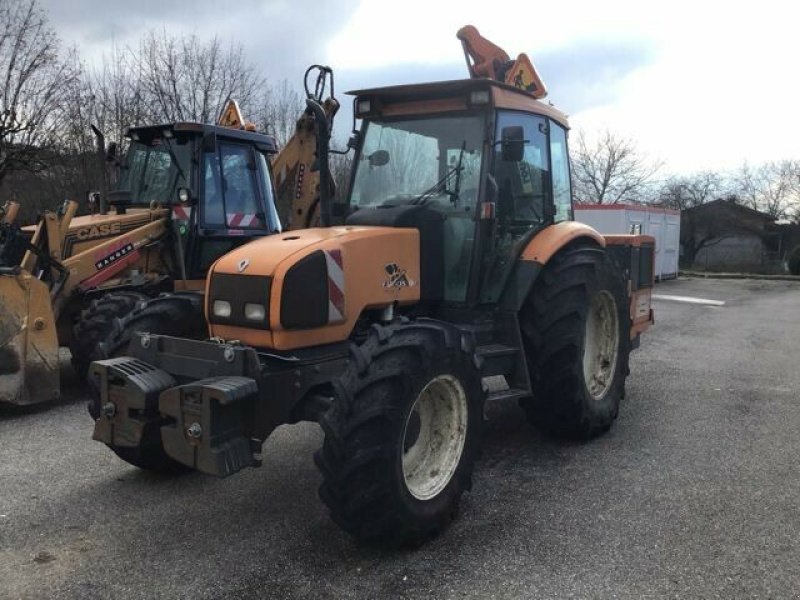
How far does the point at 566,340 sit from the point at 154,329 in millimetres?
2802

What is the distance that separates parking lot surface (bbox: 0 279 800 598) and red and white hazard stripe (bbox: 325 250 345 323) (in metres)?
1.20

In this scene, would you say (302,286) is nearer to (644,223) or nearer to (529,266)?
(529,266)

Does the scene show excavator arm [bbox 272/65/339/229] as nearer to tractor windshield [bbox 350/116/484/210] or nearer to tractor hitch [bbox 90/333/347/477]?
tractor windshield [bbox 350/116/484/210]

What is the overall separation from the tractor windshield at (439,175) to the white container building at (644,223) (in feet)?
50.4

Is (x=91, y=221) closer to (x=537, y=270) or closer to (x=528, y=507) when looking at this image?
(x=537, y=270)

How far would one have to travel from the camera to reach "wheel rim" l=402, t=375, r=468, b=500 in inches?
151

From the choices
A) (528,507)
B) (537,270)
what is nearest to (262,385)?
(528,507)

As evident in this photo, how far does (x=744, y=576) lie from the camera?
11.0 ft

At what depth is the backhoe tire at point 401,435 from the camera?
3330 millimetres

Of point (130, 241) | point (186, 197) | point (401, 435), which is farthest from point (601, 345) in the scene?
point (130, 241)

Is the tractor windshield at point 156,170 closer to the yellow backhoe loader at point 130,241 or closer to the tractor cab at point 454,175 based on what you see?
the yellow backhoe loader at point 130,241

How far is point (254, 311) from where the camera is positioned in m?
3.72

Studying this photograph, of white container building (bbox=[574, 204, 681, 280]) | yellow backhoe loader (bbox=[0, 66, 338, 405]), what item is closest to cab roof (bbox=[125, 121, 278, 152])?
yellow backhoe loader (bbox=[0, 66, 338, 405])

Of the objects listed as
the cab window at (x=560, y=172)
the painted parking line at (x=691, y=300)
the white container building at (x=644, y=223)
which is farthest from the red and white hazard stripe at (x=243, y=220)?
the white container building at (x=644, y=223)
